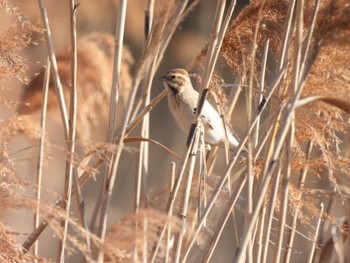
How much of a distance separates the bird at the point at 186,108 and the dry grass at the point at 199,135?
13.3 inches

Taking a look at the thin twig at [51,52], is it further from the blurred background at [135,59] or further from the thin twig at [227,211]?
the blurred background at [135,59]

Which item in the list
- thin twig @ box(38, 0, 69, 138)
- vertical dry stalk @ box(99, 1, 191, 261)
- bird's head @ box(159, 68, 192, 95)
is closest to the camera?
vertical dry stalk @ box(99, 1, 191, 261)

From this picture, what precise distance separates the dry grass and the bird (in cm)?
34

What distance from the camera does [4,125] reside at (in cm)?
140

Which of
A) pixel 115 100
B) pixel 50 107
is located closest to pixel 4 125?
pixel 115 100

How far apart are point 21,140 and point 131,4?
900 mm

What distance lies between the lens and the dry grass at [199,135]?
143 cm

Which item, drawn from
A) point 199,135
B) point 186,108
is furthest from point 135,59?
point 199,135

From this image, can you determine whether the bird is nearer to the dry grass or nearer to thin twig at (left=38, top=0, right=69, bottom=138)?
the dry grass

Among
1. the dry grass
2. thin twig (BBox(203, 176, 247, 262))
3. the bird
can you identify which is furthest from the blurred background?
thin twig (BBox(203, 176, 247, 262))

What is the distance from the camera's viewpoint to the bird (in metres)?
2.92

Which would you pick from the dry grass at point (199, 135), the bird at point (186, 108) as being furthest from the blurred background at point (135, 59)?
the dry grass at point (199, 135)

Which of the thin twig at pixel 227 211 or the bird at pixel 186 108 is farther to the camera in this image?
the bird at pixel 186 108

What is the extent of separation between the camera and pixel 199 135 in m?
2.19
